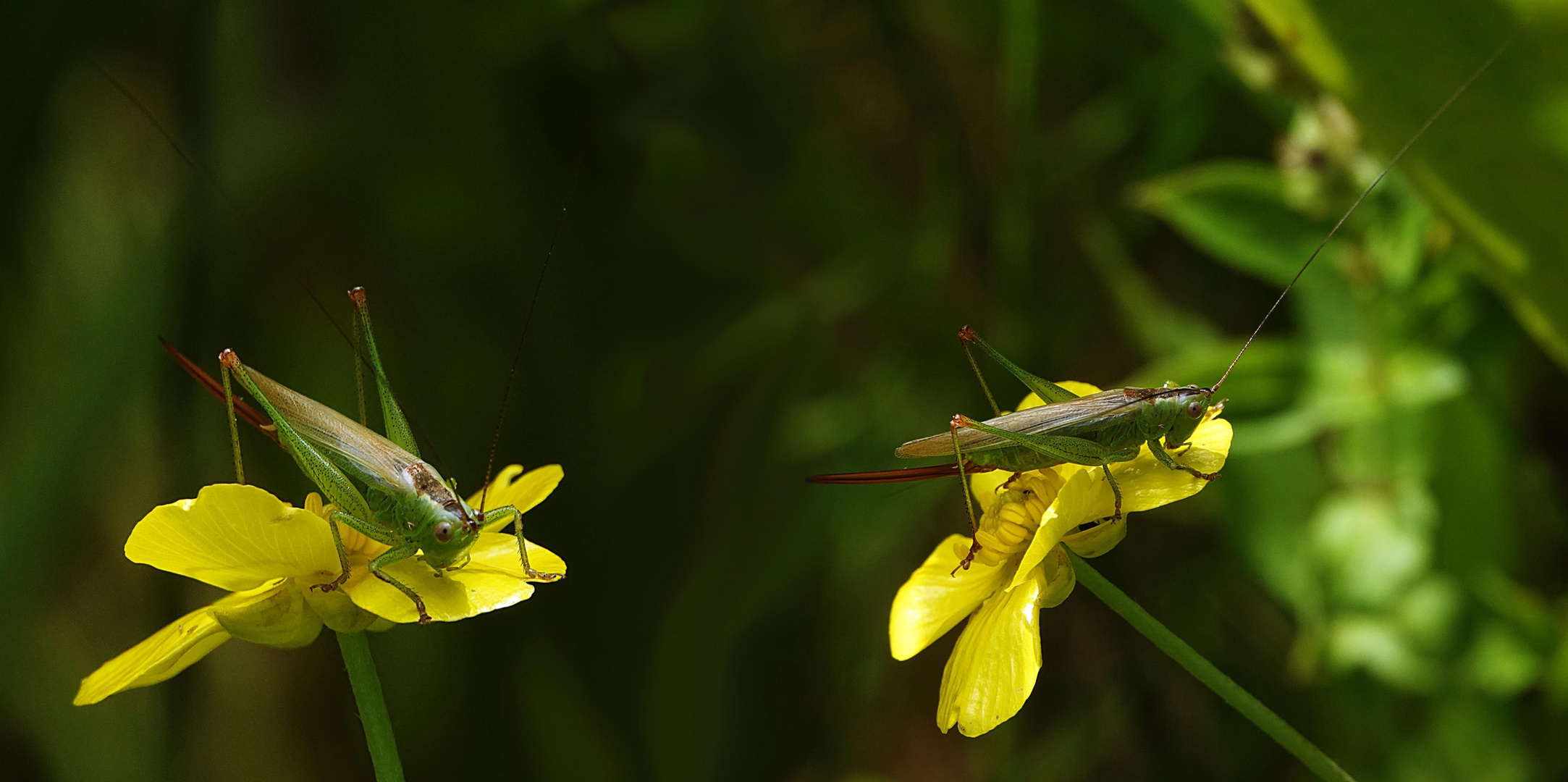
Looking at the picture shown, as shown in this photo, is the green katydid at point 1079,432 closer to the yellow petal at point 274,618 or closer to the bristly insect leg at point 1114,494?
the bristly insect leg at point 1114,494

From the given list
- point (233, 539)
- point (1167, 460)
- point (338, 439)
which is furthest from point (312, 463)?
point (1167, 460)

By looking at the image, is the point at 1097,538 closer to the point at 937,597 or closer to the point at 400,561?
the point at 937,597

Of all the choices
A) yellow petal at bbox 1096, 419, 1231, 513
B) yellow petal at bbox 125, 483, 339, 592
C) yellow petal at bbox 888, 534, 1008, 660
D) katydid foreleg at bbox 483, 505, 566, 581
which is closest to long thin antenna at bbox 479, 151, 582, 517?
katydid foreleg at bbox 483, 505, 566, 581

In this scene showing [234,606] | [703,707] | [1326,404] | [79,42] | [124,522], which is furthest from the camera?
[124,522]

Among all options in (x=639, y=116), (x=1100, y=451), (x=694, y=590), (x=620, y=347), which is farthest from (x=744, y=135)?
(x=1100, y=451)

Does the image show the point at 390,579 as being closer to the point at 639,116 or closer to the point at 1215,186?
the point at 1215,186

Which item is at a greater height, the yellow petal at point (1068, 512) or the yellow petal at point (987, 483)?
the yellow petal at point (1068, 512)

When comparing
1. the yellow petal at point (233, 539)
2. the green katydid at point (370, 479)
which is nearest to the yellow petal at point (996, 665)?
the green katydid at point (370, 479)

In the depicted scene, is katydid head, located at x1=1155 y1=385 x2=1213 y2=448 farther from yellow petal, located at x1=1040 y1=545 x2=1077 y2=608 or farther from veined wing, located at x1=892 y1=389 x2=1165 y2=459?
yellow petal, located at x1=1040 y1=545 x2=1077 y2=608
